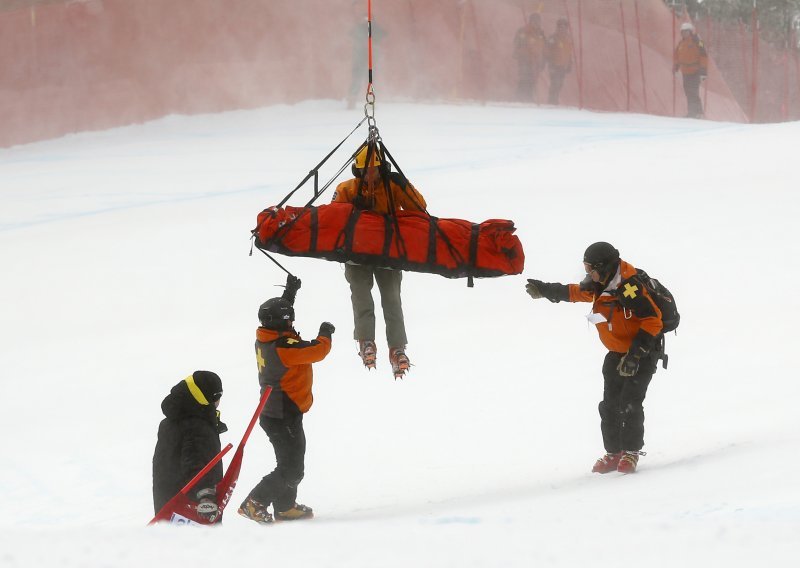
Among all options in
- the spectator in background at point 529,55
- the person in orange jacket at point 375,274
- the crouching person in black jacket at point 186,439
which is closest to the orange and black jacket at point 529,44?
the spectator in background at point 529,55

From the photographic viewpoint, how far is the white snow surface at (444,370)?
4293mm

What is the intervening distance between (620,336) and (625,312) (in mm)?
164

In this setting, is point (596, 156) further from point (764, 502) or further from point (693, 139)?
point (764, 502)

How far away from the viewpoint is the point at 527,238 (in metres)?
11.9

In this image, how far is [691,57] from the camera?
2181 cm

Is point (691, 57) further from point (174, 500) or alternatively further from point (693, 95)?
point (174, 500)

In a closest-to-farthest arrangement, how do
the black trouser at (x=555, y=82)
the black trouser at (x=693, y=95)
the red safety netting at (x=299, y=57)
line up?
the red safety netting at (x=299, y=57), the black trouser at (x=555, y=82), the black trouser at (x=693, y=95)

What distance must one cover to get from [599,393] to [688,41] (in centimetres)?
1502

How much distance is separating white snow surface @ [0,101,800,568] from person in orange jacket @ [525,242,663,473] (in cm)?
25

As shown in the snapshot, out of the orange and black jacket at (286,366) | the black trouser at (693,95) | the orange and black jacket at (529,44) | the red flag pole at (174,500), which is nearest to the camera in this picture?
the red flag pole at (174,500)

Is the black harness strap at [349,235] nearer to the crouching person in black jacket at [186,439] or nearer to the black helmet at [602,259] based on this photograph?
the black helmet at [602,259]

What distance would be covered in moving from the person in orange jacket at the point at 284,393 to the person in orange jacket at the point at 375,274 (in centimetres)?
50

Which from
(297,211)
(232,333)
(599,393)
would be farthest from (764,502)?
(232,333)

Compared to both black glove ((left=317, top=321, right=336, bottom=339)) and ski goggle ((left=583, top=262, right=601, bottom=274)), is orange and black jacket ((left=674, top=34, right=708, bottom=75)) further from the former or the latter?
black glove ((left=317, top=321, right=336, bottom=339))
